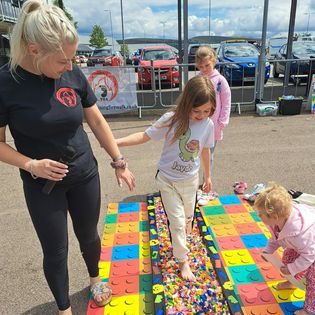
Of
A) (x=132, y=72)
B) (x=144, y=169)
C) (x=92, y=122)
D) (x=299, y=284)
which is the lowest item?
(x=144, y=169)

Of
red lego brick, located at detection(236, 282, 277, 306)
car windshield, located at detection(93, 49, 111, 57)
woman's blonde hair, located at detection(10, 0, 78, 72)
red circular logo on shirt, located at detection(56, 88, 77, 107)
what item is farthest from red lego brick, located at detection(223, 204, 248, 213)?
car windshield, located at detection(93, 49, 111, 57)

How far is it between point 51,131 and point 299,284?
79.6 inches

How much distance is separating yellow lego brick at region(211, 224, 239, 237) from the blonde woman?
5.01 ft

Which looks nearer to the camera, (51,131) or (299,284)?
(51,131)

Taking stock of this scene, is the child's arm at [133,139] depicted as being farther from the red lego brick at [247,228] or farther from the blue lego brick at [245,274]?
the red lego brick at [247,228]

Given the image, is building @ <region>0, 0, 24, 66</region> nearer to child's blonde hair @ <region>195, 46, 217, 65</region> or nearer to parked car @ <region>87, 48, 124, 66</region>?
parked car @ <region>87, 48, 124, 66</region>

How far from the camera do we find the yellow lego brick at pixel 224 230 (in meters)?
3.36

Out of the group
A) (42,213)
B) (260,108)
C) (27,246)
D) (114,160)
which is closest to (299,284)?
(114,160)

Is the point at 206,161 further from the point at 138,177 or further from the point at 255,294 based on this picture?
the point at 138,177

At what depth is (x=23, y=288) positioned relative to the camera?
9.09ft

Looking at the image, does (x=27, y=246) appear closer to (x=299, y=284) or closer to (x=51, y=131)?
(x=51, y=131)

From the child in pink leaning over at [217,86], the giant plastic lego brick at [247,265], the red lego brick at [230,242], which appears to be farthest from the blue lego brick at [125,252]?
the child in pink leaning over at [217,86]

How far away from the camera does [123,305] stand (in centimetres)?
248

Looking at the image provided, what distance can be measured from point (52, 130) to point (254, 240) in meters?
2.33
